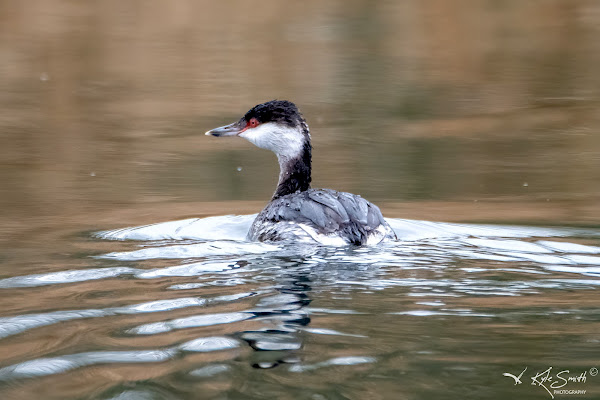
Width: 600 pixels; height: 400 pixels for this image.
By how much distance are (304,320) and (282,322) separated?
0.11 meters

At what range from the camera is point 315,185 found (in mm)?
9227

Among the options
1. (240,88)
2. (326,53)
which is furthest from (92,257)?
(326,53)

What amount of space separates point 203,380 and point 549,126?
8.85 metres

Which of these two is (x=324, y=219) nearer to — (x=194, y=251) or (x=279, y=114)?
(x=194, y=251)

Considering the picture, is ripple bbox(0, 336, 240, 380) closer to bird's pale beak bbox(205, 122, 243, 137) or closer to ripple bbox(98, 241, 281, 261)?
ripple bbox(98, 241, 281, 261)

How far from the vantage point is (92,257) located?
20.7 ft

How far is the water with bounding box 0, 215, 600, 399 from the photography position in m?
3.73

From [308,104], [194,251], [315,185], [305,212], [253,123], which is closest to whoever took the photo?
[194,251]

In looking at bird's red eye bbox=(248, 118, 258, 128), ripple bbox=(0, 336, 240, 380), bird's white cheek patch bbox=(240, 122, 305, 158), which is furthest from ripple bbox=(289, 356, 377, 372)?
bird's red eye bbox=(248, 118, 258, 128)

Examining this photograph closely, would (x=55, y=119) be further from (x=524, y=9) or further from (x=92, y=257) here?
(x=524, y=9)

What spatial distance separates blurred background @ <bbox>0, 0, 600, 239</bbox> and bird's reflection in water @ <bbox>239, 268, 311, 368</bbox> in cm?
283

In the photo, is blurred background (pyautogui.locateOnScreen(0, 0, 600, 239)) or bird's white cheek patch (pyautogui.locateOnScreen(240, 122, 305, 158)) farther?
blurred background (pyautogui.locateOnScreen(0, 0, 600, 239))

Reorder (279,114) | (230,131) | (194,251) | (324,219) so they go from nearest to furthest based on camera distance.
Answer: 1. (194,251)
2. (324,219)
3. (279,114)
4. (230,131)

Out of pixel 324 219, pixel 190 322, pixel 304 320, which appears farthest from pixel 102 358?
pixel 324 219
